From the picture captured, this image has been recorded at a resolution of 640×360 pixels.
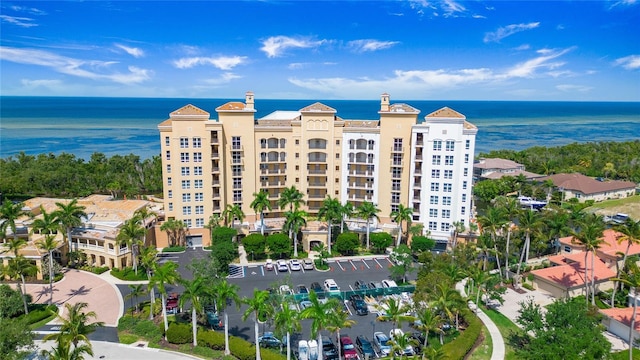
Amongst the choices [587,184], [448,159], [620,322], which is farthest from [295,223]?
[587,184]

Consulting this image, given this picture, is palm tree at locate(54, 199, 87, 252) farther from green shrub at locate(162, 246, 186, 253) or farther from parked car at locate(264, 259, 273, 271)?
parked car at locate(264, 259, 273, 271)

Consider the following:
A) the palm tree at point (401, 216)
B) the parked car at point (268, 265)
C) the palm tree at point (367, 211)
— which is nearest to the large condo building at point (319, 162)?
the palm tree at point (401, 216)

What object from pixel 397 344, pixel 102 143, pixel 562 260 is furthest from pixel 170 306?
pixel 102 143

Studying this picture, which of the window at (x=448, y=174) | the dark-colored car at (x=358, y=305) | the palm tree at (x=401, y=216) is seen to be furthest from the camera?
the window at (x=448, y=174)

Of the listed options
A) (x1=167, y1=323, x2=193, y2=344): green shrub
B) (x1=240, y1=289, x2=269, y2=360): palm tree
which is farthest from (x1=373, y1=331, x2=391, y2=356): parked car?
(x1=167, y1=323, x2=193, y2=344): green shrub

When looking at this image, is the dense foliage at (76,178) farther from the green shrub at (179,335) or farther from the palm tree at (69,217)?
the green shrub at (179,335)

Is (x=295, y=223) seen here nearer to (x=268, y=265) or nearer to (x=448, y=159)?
(x=268, y=265)

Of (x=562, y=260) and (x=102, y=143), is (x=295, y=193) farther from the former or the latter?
(x=102, y=143)
